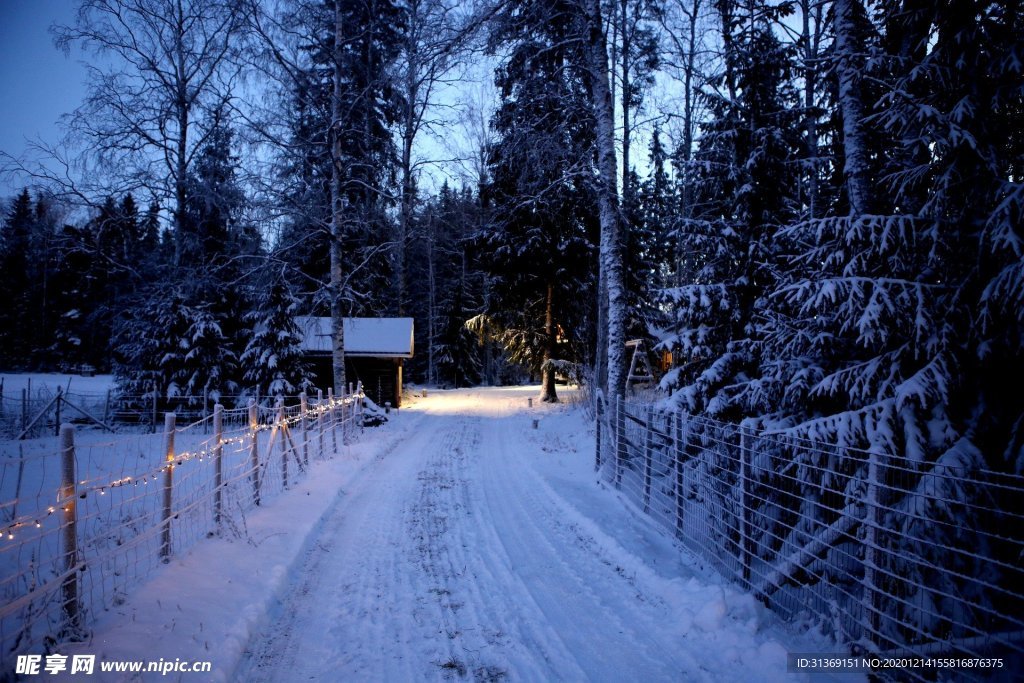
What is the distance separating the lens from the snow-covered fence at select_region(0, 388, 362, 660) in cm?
346

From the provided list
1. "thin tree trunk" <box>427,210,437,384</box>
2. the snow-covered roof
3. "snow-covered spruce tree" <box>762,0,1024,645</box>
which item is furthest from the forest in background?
"thin tree trunk" <box>427,210,437,384</box>

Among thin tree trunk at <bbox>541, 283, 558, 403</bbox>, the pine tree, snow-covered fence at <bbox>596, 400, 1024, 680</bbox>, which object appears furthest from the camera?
the pine tree

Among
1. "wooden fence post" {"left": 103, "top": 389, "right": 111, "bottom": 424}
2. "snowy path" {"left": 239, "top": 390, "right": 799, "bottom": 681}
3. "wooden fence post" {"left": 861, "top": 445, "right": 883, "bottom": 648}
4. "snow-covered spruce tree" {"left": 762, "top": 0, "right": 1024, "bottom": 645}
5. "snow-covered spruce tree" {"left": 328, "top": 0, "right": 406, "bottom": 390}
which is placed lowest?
"snowy path" {"left": 239, "top": 390, "right": 799, "bottom": 681}

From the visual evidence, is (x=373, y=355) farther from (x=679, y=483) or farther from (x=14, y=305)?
(x=14, y=305)

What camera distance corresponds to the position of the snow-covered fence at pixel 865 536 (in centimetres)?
318

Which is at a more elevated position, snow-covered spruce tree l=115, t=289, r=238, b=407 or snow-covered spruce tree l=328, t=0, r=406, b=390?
snow-covered spruce tree l=328, t=0, r=406, b=390

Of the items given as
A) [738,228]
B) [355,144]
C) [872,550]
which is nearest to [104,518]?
[872,550]

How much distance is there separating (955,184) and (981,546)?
3231 mm

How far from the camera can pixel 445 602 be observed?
4516mm

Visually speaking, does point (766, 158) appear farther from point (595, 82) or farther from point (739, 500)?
point (739, 500)

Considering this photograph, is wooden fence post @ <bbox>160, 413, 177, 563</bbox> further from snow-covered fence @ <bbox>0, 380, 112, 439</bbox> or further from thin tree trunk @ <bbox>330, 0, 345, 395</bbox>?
snow-covered fence @ <bbox>0, 380, 112, 439</bbox>

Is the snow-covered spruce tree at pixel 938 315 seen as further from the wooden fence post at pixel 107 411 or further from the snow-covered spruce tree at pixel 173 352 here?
the wooden fence post at pixel 107 411

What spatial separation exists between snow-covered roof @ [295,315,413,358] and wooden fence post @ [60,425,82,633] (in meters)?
20.1

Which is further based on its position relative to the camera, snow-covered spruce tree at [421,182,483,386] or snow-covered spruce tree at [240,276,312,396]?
snow-covered spruce tree at [421,182,483,386]
